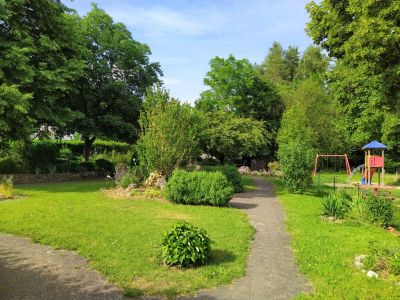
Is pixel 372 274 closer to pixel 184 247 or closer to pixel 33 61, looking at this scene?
pixel 184 247

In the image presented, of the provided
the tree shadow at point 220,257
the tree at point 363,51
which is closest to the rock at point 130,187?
the tree shadow at point 220,257

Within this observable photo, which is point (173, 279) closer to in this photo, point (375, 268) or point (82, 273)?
point (82, 273)

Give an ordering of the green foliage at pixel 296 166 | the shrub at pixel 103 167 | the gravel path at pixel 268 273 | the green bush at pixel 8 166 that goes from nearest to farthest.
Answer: the gravel path at pixel 268 273 < the green foliage at pixel 296 166 < the green bush at pixel 8 166 < the shrub at pixel 103 167

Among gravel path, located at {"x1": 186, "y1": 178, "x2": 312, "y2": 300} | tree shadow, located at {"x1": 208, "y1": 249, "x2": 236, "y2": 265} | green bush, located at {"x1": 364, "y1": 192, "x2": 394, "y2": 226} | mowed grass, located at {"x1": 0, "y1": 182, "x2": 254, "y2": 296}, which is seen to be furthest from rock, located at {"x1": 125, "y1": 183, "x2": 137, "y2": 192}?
green bush, located at {"x1": 364, "y1": 192, "x2": 394, "y2": 226}

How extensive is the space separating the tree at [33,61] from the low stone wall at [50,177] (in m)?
2.57

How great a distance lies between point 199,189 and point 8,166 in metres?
11.8

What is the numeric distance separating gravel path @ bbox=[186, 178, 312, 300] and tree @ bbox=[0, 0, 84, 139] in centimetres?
1099

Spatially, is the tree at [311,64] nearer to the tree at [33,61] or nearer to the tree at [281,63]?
the tree at [281,63]

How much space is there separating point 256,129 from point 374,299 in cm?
2251

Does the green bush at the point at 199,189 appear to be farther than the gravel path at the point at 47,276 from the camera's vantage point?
Yes

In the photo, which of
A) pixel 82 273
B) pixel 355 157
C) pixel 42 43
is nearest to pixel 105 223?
pixel 82 273

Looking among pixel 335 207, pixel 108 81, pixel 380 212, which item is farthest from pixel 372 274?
pixel 108 81

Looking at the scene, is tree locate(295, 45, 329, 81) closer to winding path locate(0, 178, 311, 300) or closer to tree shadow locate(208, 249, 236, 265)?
winding path locate(0, 178, 311, 300)

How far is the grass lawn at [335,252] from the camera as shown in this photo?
5371mm
